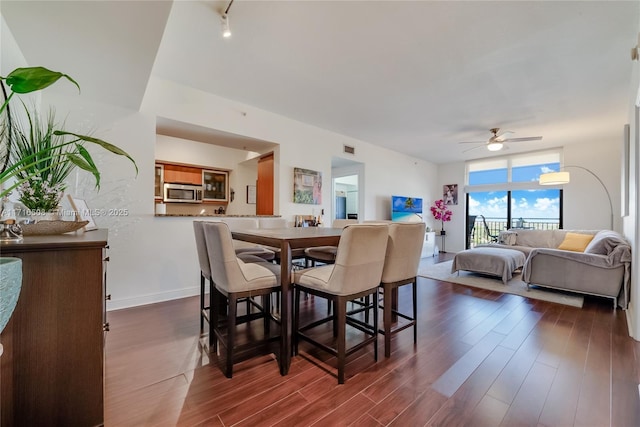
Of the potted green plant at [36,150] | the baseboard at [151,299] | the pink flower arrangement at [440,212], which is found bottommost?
the baseboard at [151,299]

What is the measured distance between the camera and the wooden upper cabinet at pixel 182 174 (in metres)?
4.95

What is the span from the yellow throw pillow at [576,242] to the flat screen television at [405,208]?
3.01 metres

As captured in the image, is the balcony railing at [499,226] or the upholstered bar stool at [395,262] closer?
the upholstered bar stool at [395,262]

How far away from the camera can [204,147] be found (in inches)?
206

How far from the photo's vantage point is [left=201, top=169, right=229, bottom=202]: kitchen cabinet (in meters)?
5.34

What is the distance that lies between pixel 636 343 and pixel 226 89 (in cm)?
488

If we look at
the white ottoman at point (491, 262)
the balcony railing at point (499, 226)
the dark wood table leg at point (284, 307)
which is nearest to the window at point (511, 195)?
the balcony railing at point (499, 226)

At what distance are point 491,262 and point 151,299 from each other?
15.9ft

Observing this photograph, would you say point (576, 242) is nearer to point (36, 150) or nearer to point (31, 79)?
point (31, 79)

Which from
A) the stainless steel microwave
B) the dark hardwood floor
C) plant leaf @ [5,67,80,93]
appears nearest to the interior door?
the stainless steel microwave

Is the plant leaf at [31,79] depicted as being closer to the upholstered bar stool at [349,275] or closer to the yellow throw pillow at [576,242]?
the upholstered bar stool at [349,275]

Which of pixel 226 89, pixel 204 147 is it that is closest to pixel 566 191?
pixel 226 89

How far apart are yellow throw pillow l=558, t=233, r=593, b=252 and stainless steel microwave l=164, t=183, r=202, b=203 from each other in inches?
266

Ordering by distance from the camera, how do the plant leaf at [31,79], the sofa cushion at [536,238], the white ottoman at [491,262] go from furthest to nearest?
the sofa cushion at [536,238]
the white ottoman at [491,262]
the plant leaf at [31,79]
